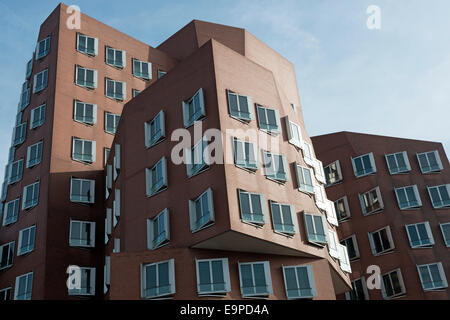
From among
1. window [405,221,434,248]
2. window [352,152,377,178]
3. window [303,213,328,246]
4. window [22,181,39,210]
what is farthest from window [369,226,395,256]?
window [22,181,39,210]

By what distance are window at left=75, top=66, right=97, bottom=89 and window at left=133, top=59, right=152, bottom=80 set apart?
4888 millimetres

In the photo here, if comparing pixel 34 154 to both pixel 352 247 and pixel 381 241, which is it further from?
pixel 381 241

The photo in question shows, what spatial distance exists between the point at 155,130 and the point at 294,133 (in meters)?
9.58

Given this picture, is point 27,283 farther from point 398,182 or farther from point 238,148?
point 398,182

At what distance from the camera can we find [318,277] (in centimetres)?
3338

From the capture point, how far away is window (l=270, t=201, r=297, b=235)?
107ft

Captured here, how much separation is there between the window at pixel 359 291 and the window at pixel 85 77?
96.4ft

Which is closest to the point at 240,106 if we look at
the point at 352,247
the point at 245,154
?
the point at 245,154

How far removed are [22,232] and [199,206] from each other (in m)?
17.7

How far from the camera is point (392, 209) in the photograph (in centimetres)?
5053

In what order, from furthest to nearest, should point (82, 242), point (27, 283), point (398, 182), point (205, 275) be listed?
point (398, 182) < point (82, 242) < point (27, 283) < point (205, 275)

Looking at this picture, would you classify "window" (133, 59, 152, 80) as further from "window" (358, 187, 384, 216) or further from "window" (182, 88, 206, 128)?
"window" (358, 187, 384, 216)

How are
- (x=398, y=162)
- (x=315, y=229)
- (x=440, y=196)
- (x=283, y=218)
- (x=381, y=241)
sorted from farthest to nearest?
(x=398, y=162) → (x=440, y=196) → (x=381, y=241) → (x=315, y=229) → (x=283, y=218)

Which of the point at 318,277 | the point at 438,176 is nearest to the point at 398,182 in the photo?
the point at 438,176
